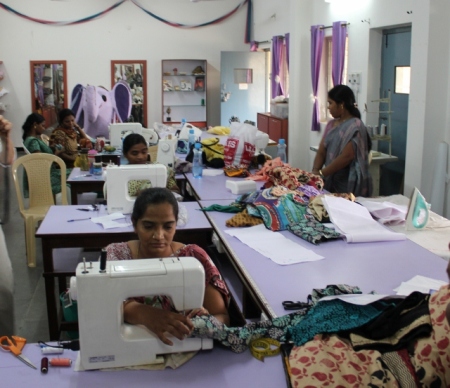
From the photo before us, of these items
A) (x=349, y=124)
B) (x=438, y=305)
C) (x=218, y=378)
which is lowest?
(x=218, y=378)

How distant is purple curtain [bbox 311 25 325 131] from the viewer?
24.9 feet

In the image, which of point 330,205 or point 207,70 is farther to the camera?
point 207,70

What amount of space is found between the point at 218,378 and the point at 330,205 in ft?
5.66

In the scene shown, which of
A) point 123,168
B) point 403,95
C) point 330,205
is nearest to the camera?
point 330,205

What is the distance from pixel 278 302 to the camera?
224 centimetres

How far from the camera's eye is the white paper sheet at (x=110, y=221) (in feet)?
11.2

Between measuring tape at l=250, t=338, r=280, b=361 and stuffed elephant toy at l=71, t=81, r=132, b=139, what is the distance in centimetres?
660

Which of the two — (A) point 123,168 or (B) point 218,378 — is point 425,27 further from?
(B) point 218,378

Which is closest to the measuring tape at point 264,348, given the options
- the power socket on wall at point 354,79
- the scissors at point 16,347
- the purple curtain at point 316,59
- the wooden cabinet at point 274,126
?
the scissors at point 16,347

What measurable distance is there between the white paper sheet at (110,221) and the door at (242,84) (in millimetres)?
7181

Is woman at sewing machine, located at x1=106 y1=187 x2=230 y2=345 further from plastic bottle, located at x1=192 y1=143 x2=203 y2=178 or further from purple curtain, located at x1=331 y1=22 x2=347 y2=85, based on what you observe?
purple curtain, located at x1=331 y1=22 x2=347 y2=85

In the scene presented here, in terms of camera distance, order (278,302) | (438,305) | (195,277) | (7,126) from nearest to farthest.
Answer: (438,305), (195,277), (278,302), (7,126)

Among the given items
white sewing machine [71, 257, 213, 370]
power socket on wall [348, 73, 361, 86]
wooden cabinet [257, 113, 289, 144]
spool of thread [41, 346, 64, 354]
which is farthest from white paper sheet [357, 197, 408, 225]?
wooden cabinet [257, 113, 289, 144]

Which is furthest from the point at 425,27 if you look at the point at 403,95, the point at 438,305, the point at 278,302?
the point at 438,305
